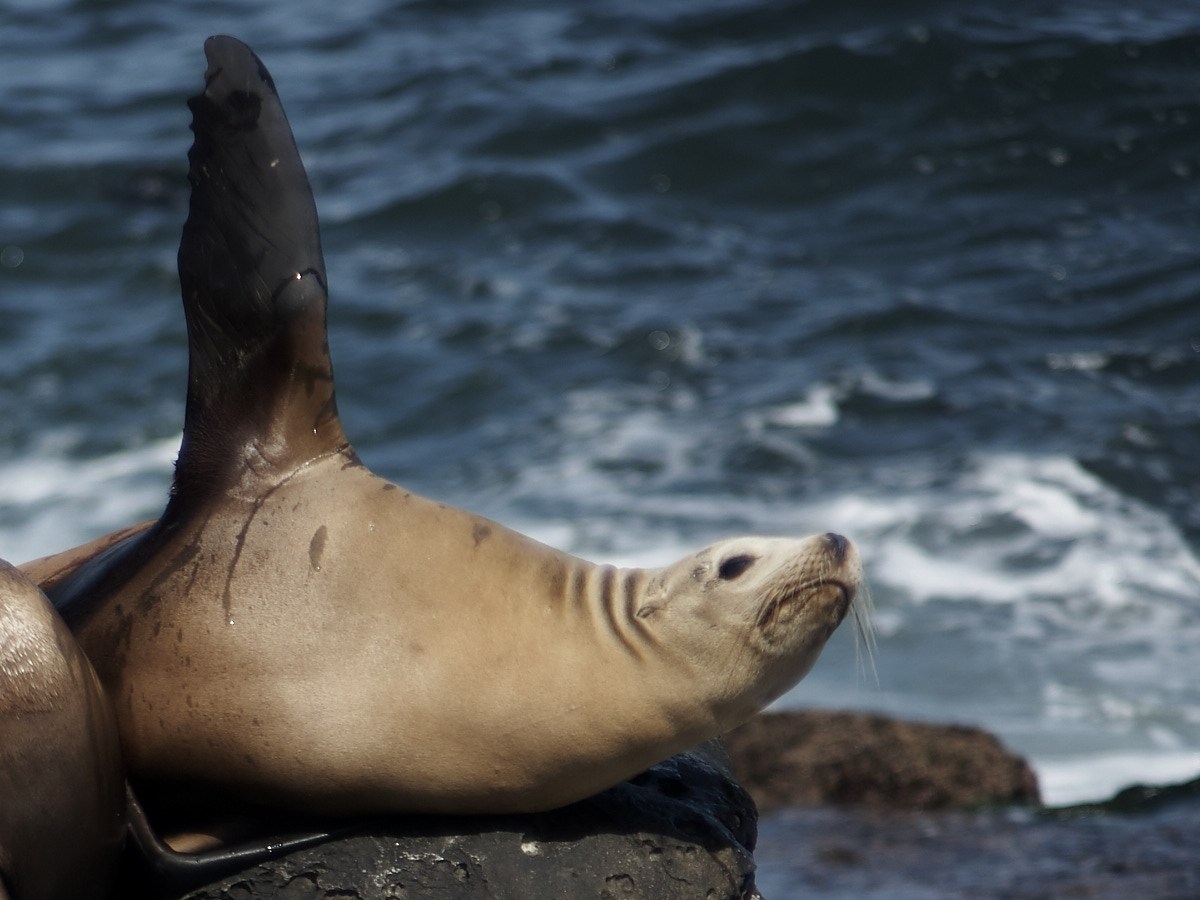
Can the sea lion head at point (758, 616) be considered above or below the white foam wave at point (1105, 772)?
above

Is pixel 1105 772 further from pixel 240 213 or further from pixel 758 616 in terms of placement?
pixel 240 213

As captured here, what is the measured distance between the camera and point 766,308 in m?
12.6

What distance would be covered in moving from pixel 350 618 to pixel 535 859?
2.14 ft

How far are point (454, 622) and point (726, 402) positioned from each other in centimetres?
816

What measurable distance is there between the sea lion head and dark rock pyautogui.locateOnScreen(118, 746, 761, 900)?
33 cm

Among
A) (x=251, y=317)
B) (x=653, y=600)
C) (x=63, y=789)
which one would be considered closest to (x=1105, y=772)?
(x=653, y=600)

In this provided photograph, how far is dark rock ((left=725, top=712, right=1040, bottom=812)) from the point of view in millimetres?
6508

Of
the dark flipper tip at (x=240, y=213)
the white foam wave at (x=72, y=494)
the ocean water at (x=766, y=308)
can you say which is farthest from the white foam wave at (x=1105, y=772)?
the white foam wave at (x=72, y=494)

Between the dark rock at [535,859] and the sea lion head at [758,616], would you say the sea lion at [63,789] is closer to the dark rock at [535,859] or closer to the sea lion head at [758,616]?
the dark rock at [535,859]

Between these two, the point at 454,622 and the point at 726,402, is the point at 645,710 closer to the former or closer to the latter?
the point at 454,622

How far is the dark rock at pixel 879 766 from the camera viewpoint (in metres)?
6.51

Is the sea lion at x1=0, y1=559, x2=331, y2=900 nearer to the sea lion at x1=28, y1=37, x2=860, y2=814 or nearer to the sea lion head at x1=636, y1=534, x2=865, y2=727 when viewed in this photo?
the sea lion at x1=28, y1=37, x2=860, y2=814

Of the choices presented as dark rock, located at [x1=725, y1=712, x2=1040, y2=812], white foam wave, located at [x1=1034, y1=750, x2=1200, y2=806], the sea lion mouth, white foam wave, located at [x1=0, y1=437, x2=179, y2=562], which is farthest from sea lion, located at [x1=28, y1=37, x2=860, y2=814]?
white foam wave, located at [x1=0, y1=437, x2=179, y2=562]

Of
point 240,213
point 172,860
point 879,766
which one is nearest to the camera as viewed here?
point 172,860
